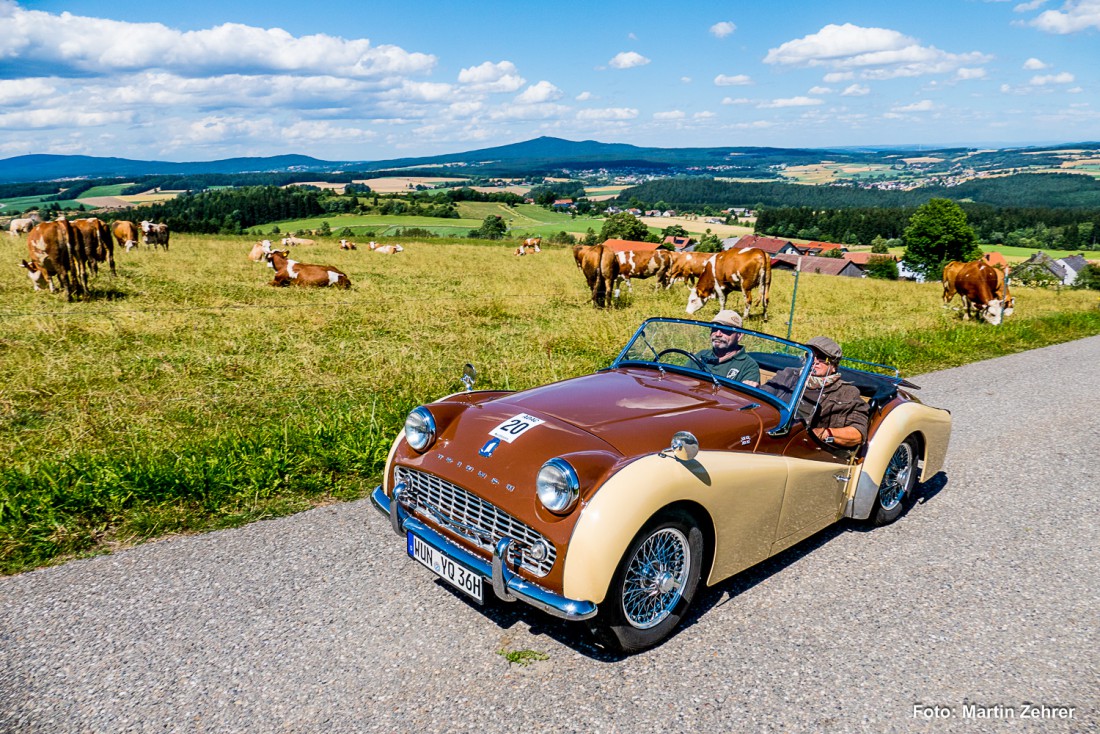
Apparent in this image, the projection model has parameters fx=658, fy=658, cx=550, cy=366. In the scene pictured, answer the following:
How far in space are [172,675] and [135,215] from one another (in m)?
58.6

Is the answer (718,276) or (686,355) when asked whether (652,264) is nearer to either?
(718,276)

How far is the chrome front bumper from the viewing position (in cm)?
328

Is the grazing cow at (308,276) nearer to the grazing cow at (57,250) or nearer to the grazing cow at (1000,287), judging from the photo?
the grazing cow at (57,250)

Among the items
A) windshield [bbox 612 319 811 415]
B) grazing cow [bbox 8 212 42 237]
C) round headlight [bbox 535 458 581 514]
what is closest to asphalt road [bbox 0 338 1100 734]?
round headlight [bbox 535 458 581 514]

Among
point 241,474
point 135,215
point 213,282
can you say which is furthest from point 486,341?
point 135,215

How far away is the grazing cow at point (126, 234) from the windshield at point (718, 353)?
29.0 m

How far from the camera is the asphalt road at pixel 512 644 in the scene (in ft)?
10.5

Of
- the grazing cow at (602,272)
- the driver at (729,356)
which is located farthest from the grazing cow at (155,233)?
the driver at (729,356)

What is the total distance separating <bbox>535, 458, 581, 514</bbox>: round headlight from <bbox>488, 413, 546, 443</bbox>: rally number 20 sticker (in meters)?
0.48

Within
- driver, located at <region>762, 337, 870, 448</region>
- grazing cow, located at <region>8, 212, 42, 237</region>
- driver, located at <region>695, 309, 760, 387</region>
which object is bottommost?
driver, located at <region>762, 337, 870, 448</region>

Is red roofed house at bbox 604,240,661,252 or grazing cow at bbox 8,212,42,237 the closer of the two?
red roofed house at bbox 604,240,661,252

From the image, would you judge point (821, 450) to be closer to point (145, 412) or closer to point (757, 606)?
point (757, 606)

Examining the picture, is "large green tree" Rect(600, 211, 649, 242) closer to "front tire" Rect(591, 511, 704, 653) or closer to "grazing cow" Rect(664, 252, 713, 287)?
"grazing cow" Rect(664, 252, 713, 287)

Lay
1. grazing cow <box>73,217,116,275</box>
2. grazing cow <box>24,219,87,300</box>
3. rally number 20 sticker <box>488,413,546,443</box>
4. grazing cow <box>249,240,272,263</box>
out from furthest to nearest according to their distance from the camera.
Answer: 1. grazing cow <box>249,240,272,263</box>
2. grazing cow <box>73,217,116,275</box>
3. grazing cow <box>24,219,87,300</box>
4. rally number 20 sticker <box>488,413,546,443</box>
